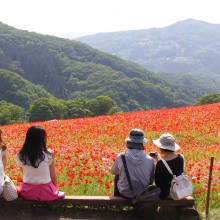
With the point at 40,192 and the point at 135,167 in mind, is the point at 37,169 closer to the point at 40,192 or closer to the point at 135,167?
the point at 40,192

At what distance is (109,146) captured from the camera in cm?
1194

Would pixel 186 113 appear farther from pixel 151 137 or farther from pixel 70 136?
pixel 70 136

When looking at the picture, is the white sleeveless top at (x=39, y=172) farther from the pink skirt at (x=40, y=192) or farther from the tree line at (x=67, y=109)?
the tree line at (x=67, y=109)

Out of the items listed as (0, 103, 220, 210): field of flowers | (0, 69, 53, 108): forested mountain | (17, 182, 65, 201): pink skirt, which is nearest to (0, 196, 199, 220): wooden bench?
(17, 182, 65, 201): pink skirt

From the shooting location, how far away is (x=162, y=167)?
6.70 meters

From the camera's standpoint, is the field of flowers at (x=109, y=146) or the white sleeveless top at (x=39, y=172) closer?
the white sleeveless top at (x=39, y=172)

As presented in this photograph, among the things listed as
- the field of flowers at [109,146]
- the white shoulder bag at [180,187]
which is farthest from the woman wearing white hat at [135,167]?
the field of flowers at [109,146]

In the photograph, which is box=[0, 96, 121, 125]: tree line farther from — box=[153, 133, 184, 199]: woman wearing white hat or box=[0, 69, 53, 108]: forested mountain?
box=[153, 133, 184, 199]: woman wearing white hat

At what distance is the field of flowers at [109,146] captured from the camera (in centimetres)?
802

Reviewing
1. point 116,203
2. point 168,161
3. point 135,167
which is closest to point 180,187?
point 168,161

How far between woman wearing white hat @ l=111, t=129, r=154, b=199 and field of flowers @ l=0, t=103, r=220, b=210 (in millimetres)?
929

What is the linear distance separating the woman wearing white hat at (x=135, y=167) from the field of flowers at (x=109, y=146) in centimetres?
93

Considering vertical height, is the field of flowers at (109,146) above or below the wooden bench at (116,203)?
above

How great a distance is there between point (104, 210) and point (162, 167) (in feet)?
4.71
